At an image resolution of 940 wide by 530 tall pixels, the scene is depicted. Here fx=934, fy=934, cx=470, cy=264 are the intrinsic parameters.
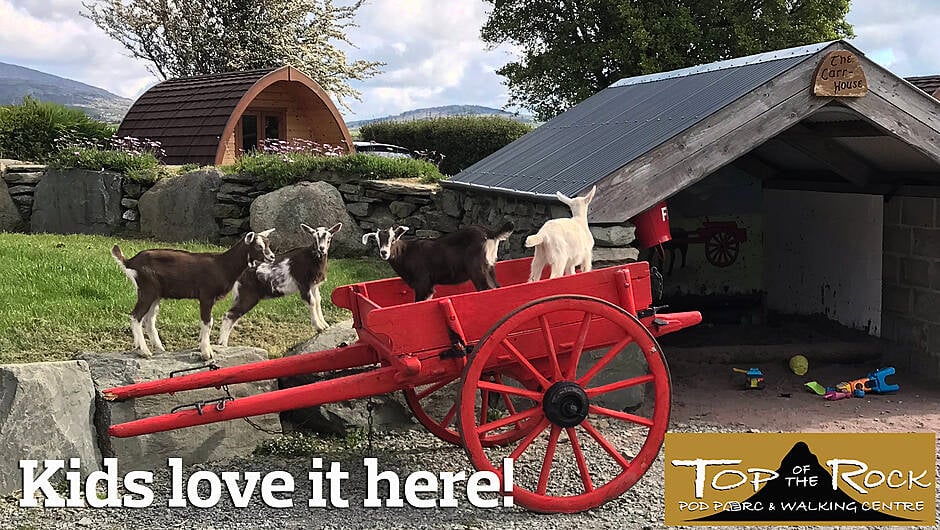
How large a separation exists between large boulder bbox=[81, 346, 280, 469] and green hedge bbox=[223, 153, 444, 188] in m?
5.00

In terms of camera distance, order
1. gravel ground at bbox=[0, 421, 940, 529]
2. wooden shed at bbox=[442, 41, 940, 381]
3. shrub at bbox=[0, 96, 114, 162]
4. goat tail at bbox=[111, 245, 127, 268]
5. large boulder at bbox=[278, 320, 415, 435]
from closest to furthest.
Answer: gravel ground at bbox=[0, 421, 940, 529]
goat tail at bbox=[111, 245, 127, 268]
large boulder at bbox=[278, 320, 415, 435]
wooden shed at bbox=[442, 41, 940, 381]
shrub at bbox=[0, 96, 114, 162]

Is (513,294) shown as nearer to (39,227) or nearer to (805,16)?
(39,227)

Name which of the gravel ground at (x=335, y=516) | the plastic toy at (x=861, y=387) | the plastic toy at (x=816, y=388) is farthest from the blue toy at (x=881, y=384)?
the gravel ground at (x=335, y=516)

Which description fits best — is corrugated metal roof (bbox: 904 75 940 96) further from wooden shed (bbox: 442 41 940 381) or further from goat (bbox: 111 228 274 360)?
goat (bbox: 111 228 274 360)

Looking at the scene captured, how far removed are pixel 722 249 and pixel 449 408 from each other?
16.7ft

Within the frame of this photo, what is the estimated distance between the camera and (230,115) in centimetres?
1406

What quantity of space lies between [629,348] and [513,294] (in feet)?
6.91

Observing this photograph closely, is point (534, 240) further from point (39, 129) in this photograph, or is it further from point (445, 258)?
point (39, 129)

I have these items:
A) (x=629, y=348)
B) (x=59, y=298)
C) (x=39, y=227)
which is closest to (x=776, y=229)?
(x=629, y=348)

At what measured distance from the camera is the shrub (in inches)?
525

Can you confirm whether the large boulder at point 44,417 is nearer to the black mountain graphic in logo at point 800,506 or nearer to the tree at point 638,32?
the black mountain graphic in logo at point 800,506

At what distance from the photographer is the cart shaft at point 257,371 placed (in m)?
4.62

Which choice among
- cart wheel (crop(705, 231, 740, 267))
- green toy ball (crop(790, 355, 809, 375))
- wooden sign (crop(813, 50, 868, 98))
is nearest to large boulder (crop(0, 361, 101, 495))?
wooden sign (crop(813, 50, 868, 98))

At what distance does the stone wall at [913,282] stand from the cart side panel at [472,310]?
4012 millimetres
